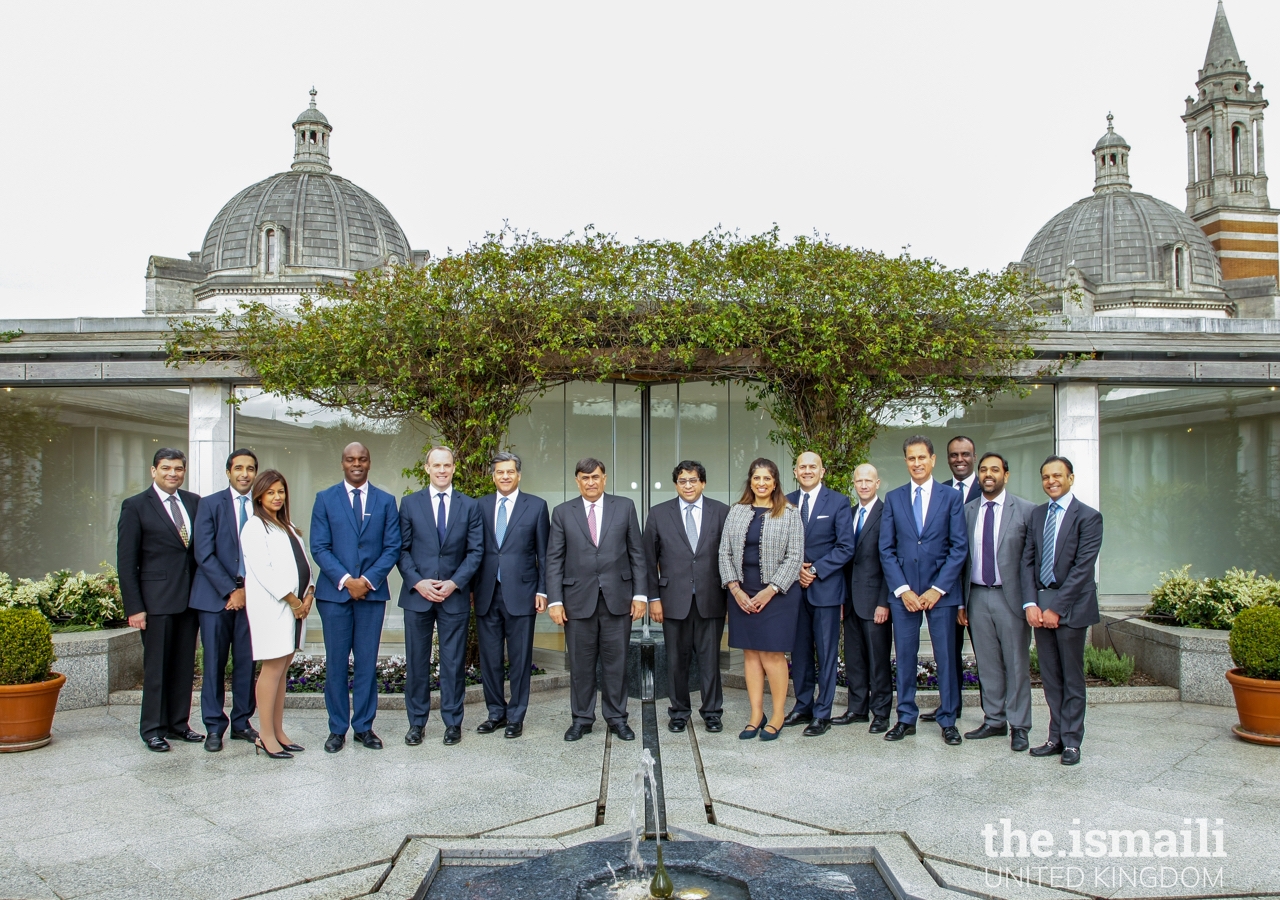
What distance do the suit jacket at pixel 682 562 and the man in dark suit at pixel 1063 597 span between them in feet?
6.43

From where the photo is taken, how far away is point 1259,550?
32.8 feet

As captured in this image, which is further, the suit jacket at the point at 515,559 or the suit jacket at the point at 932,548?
the suit jacket at the point at 515,559

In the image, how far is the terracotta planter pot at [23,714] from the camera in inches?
229

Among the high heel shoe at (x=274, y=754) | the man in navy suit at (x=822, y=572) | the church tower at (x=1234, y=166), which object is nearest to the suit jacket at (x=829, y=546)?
the man in navy suit at (x=822, y=572)

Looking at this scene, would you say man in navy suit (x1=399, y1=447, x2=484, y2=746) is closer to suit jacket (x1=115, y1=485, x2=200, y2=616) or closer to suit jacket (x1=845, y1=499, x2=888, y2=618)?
suit jacket (x1=115, y1=485, x2=200, y2=616)

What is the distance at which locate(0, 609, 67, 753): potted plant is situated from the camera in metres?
5.78

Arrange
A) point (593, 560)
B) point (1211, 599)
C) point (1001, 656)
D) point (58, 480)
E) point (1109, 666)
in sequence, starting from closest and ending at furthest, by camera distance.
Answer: point (1001, 656)
point (593, 560)
point (1109, 666)
point (1211, 599)
point (58, 480)

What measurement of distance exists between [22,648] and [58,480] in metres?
4.50

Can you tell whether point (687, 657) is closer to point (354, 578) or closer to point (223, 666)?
point (354, 578)

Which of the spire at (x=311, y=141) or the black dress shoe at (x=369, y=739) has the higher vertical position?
the spire at (x=311, y=141)

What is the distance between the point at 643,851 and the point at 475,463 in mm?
4769

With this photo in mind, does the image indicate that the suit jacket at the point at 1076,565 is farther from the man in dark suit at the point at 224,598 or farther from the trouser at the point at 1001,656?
the man in dark suit at the point at 224,598

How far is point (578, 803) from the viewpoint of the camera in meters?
4.72

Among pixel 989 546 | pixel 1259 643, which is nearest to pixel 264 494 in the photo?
pixel 989 546
